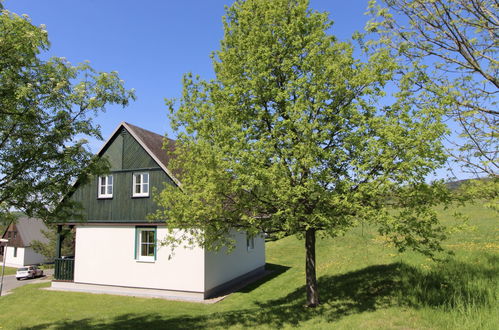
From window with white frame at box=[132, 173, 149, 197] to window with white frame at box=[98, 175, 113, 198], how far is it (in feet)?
6.30

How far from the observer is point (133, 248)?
1786cm

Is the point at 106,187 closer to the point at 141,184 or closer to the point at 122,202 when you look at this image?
the point at 122,202

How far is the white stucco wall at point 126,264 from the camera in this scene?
16328mm

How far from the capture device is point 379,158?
8844 millimetres

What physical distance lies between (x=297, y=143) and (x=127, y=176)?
12.1 meters

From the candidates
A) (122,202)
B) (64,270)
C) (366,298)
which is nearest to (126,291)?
(122,202)

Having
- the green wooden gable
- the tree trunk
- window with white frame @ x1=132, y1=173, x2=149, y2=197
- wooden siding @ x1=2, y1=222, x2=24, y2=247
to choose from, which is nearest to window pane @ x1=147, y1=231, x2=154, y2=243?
the green wooden gable

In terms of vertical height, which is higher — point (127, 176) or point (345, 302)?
point (127, 176)

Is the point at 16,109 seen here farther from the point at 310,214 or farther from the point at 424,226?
the point at 424,226

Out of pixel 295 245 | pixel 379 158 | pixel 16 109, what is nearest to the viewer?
pixel 16 109

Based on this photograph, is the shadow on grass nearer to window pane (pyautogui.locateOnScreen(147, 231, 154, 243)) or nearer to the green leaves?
the green leaves

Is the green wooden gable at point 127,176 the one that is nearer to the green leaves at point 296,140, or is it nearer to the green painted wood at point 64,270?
the green painted wood at point 64,270

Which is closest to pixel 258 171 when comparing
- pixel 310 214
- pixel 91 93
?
pixel 310 214

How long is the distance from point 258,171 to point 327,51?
16.0ft
